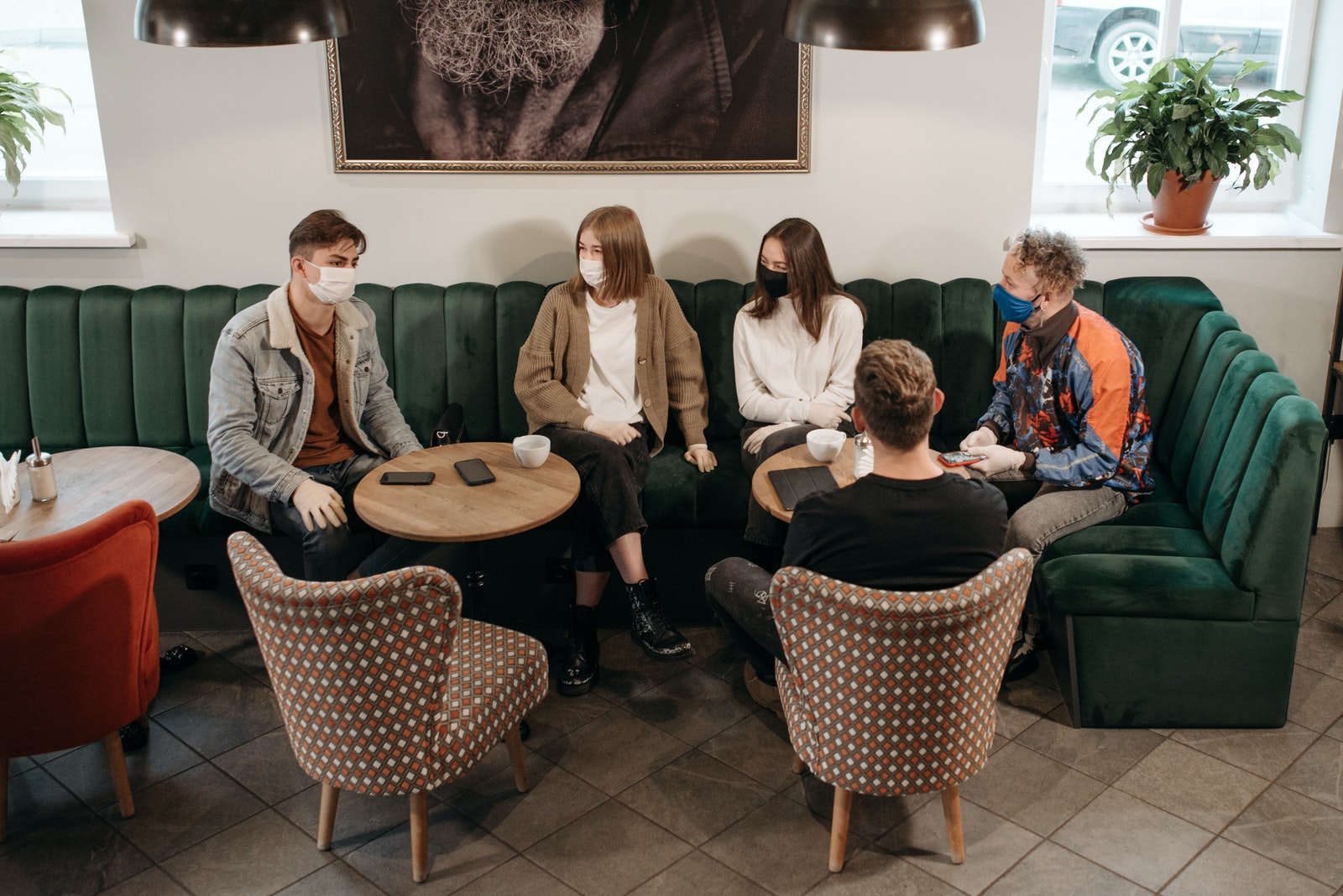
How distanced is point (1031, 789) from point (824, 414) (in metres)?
1.33

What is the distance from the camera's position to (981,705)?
7.91 feet

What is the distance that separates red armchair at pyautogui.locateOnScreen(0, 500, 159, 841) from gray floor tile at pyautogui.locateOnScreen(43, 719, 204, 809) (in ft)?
0.48

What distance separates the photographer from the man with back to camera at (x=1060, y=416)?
10.6ft

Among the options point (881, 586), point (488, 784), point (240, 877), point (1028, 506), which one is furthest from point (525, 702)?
point (1028, 506)

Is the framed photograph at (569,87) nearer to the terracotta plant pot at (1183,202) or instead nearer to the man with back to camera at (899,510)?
the terracotta plant pot at (1183,202)

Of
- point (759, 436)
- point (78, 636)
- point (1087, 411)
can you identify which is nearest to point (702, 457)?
point (759, 436)

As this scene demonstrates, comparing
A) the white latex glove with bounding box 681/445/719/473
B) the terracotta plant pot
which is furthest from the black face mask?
the terracotta plant pot

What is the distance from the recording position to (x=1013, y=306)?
3.38m

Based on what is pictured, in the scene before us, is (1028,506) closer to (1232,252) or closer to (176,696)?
(1232,252)

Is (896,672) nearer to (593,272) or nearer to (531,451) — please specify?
(531,451)

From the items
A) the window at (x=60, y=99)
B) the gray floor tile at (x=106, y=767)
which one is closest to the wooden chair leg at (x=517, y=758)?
the gray floor tile at (x=106, y=767)

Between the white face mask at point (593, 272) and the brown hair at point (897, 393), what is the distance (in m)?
1.50

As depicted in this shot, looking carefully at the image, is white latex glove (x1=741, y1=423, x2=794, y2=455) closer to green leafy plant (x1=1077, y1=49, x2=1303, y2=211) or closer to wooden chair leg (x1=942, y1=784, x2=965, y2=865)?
wooden chair leg (x1=942, y1=784, x2=965, y2=865)

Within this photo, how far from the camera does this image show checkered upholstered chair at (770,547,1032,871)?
2205 mm
